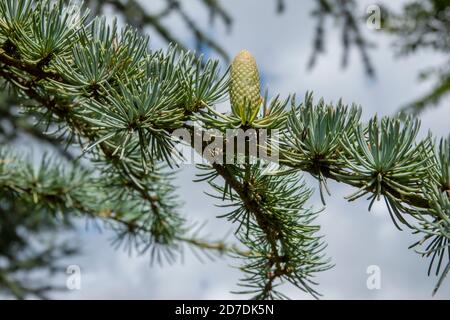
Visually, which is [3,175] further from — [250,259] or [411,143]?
[411,143]

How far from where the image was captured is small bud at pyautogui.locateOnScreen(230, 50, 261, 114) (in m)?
0.41

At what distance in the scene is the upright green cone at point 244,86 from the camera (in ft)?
1.31

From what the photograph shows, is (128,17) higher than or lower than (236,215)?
higher

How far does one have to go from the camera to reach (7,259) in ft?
7.71

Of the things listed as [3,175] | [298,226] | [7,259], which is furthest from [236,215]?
[7,259]

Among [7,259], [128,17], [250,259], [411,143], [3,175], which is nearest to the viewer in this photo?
[411,143]

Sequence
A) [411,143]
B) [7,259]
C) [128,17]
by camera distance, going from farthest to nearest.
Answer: [7,259]
[128,17]
[411,143]

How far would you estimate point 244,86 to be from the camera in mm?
408

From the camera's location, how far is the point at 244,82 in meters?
0.41

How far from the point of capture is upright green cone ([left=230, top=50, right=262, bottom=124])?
399 millimetres

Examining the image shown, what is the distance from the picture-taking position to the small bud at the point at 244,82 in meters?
0.41

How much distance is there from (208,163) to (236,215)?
0.26ft
